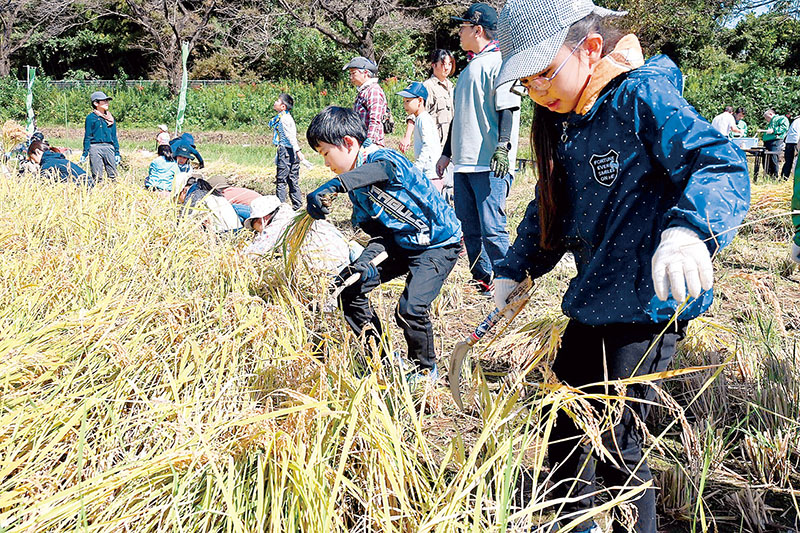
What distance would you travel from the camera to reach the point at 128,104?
22.9 m

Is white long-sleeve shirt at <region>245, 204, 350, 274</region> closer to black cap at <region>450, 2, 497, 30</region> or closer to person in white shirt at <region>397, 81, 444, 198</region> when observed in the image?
person in white shirt at <region>397, 81, 444, 198</region>

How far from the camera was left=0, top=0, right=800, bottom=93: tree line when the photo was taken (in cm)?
2267

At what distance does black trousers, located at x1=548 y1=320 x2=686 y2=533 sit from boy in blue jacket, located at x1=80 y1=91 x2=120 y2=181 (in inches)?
295

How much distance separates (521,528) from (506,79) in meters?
0.93

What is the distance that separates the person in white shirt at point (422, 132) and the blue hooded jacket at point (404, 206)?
2339 mm

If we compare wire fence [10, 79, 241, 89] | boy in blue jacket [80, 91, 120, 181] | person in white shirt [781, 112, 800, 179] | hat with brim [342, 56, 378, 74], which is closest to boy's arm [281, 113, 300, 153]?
hat with brim [342, 56, 378, 74]

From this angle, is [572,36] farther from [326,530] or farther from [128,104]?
[128,104]

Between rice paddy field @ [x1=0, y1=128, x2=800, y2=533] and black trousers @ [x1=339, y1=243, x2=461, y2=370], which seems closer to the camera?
rice paddy field @ [x1=0, y1=128, x2=800, y2=533]

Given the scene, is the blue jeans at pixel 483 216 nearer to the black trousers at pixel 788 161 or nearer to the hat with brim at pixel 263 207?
the hat with brim at pixel 263 207

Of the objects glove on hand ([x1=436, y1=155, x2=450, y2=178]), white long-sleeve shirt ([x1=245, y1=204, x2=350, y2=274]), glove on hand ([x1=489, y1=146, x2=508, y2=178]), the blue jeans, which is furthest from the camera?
glove on hand ([x1=436, y1=155, x2=450, y2=178])

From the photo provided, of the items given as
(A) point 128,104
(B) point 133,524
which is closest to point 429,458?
(B) point 133,524

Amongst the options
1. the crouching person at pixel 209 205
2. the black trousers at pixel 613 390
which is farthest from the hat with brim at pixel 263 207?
the black trousers at pixel 613 390

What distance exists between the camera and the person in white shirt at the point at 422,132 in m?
5.02

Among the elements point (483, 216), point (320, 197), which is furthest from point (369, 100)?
point (320, 197)
